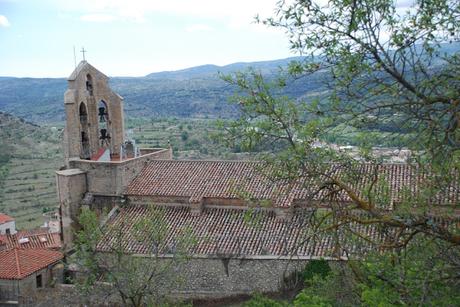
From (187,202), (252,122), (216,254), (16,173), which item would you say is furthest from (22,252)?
(16,173)

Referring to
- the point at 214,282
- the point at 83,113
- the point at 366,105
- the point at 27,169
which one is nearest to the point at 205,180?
the point at 214,282

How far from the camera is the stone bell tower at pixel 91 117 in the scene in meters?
20.8

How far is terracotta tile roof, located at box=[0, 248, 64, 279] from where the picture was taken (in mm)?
17672

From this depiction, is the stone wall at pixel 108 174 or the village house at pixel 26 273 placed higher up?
the stone wall at pixel 108 174

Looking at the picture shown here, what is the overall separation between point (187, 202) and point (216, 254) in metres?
3.08

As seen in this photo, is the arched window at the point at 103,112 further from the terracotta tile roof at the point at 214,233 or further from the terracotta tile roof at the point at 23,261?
the terracotta tile roof at the point at 23,261

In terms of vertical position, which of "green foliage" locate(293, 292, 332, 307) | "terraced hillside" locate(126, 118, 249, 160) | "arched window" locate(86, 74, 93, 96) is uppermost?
"arched window" locate(86, 74, 93, 96)

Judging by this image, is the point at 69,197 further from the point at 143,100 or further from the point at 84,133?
the point at 143,100

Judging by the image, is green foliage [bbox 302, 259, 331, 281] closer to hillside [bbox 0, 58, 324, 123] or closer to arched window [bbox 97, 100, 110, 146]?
arched window [bbox 97, 100, 110, 146]

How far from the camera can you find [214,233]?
1778cm

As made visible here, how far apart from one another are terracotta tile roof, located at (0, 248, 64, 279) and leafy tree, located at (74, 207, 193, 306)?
1749 millimetres

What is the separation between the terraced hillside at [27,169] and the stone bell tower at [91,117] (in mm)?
31439

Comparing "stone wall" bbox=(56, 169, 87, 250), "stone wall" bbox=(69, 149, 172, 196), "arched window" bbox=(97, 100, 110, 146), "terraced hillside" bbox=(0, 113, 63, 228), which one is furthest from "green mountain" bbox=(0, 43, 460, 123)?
"stone wall" bbox=(56, 169, 87, 250)

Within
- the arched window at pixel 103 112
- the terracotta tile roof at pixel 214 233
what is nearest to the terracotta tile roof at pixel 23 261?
the terracotta tile roof at pixel 214 233
